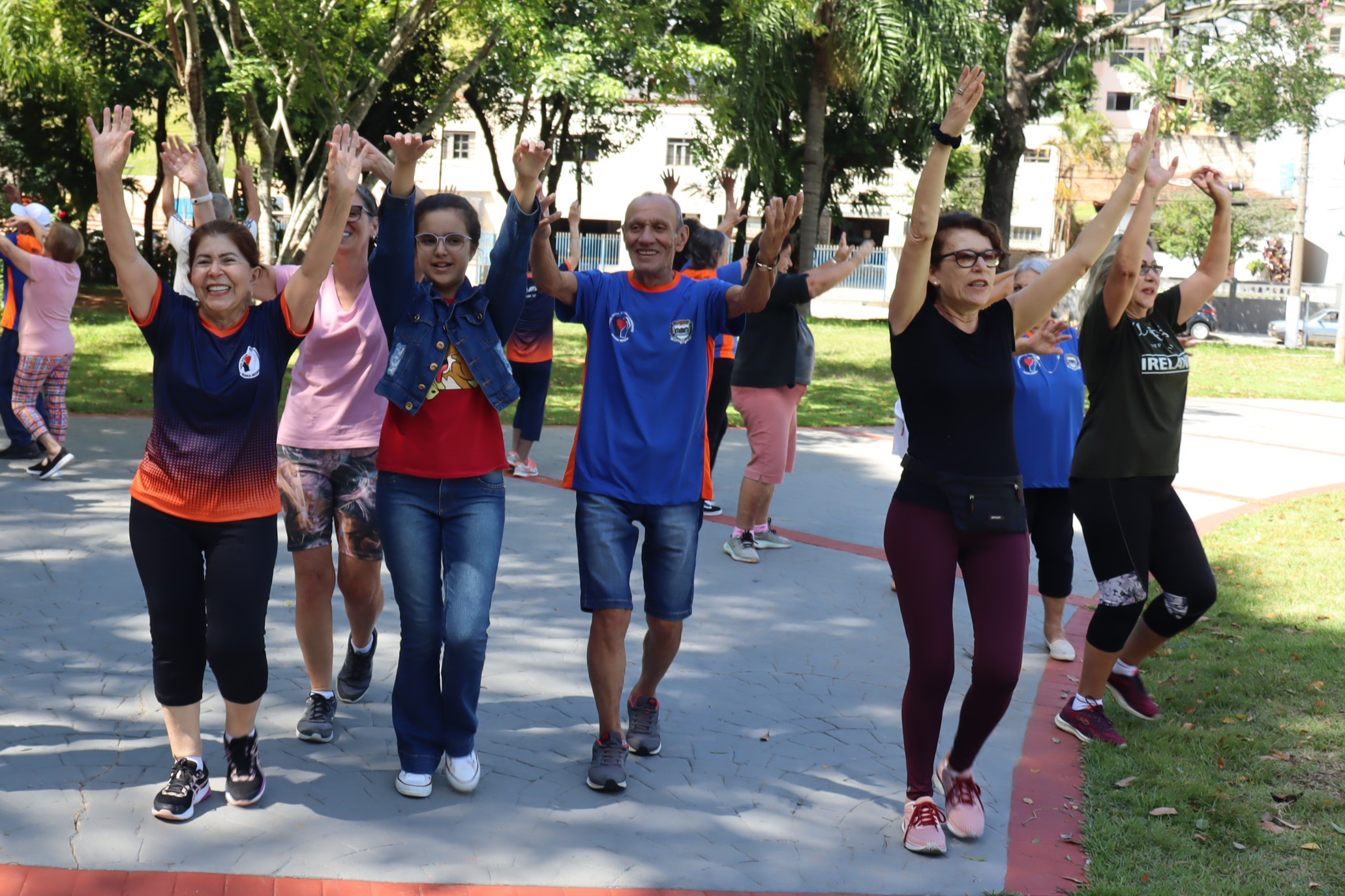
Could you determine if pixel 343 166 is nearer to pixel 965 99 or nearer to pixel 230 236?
pixel 230 236

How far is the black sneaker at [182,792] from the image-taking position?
3756 mm

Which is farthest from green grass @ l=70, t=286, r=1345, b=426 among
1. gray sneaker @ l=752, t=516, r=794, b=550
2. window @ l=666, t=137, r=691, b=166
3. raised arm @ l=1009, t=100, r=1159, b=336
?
window @ l=666, t=137, r=691, b=166

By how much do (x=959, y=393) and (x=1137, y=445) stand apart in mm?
1275

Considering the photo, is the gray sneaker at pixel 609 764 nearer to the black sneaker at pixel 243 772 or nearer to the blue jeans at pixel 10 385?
the black sneaker at pixel 243 772

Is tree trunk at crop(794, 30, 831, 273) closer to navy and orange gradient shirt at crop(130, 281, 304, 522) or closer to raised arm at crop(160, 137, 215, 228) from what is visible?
raised arm at crop(160, 137, 215, 228)

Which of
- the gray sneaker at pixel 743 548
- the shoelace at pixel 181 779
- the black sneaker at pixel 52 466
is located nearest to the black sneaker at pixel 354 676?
the shoelace at pixel 181 779

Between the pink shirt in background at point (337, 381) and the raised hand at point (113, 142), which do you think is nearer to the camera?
the raised hand at point (113, 142)

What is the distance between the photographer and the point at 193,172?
159 inches

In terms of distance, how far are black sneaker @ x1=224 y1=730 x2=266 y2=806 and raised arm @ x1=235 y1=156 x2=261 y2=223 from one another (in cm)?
192

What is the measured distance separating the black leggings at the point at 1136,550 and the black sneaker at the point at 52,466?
7.08m

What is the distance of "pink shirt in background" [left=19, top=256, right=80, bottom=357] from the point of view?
28.1 feet

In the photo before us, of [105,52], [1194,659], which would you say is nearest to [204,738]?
[1194,659]

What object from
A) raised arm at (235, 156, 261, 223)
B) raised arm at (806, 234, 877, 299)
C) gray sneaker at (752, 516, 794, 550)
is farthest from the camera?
gray sneaker at (752, 516, 794, 550)

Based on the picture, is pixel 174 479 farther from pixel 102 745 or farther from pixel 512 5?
pixel 512 5
